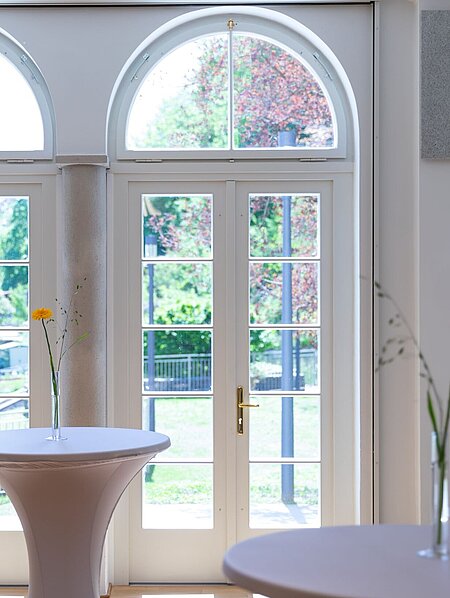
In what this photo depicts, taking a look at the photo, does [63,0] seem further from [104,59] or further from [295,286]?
[295,286]

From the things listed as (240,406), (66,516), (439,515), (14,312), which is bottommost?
(66,516)

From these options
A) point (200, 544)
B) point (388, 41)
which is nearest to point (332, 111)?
point (388, 41)

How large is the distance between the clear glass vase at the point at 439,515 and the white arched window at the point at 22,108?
3058 mm

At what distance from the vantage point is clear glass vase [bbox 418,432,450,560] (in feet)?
6.49

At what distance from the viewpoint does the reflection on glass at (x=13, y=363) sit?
14.8ft

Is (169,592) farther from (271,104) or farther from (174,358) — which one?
(271,104)

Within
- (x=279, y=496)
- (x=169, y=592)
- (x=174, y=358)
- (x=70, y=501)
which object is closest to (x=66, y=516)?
(x=70, y=501)

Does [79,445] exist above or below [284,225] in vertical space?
below

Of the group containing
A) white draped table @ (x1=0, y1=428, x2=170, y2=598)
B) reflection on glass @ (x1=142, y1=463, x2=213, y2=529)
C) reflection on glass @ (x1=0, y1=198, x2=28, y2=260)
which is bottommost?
reflection on glass @ (x1=142, y1=463, x2=213, y2=529)

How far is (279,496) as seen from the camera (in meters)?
4.50

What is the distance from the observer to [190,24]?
4.54 metres

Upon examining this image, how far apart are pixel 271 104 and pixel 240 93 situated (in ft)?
0.56

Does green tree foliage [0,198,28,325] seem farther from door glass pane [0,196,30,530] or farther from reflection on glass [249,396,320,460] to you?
reflection on glass [249,396,320,460]

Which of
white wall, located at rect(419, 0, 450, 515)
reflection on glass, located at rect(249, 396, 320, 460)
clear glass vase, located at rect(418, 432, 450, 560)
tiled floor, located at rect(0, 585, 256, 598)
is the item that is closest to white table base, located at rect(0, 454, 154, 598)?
tiled floor, located at rect(0, 585, 256, 598)
